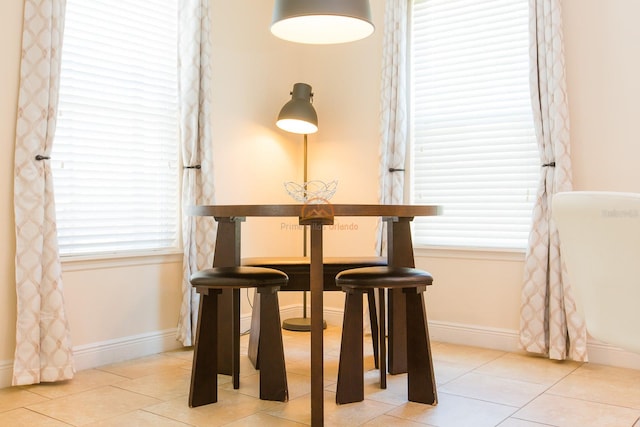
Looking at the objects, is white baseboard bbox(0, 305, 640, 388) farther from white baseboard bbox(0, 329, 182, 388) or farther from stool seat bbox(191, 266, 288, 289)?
stool seat bbox(191, 266, 288, 289)

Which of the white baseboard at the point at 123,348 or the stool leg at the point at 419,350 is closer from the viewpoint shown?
the stool leg at the point at 419,350

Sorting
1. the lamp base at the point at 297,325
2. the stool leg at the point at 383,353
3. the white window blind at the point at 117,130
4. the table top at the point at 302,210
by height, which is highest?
the white window blind at the point at 117,130

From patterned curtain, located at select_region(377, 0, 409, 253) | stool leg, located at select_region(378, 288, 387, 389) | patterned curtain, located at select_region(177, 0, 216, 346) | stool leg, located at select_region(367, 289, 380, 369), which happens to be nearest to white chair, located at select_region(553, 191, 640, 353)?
stool leg, located at select_region(378, 288, 387, 389)

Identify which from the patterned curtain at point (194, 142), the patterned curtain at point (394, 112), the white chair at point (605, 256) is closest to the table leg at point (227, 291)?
the patterned curtain at point (194, 142)

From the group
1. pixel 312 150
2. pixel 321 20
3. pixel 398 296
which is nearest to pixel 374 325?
pixel 398 296

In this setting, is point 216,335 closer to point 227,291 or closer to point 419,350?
point 227,291

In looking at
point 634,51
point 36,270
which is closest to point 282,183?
point 36,270

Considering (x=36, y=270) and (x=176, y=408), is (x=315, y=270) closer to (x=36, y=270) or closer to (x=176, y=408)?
(x=176, y=408)

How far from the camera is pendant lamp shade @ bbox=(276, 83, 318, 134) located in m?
3.84

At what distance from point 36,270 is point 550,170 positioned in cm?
274

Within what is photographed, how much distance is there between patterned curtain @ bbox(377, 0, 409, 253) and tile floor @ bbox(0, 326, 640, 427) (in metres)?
1.15

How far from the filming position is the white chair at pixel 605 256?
56.9 inches

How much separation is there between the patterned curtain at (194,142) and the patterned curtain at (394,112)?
1126 millimetres

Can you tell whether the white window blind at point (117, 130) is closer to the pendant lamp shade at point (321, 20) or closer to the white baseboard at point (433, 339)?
the white baseboard at point (433, 339)
